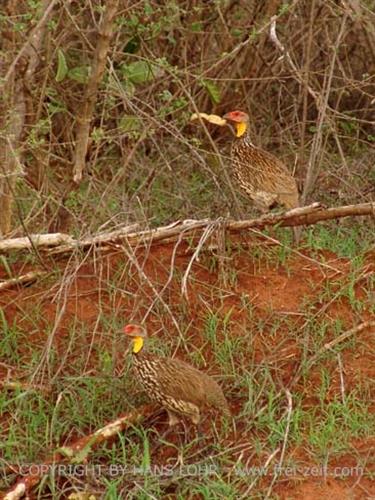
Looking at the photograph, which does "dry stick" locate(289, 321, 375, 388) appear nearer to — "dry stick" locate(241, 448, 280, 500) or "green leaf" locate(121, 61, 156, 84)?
"dry stick" locate(241, 448, 280, 500)

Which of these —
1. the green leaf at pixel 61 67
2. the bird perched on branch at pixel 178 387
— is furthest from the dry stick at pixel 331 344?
the green leaf at pixel 61 67

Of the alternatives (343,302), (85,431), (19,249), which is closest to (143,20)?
(19,249)

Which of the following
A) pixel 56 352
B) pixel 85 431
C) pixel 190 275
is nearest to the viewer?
pixel 85 431

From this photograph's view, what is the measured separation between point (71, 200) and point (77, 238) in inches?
17.8

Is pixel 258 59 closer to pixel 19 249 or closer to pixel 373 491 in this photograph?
pixel 19 249

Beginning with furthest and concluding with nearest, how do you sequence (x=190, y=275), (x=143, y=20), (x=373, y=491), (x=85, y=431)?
(x=143, y=20) < (x=190, y=275) < (x=85, y=431) < (x=373, y=491)

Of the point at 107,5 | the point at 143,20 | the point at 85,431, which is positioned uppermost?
the point at 107,5

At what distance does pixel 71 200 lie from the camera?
22.2 feet

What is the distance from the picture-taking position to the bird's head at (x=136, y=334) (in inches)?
221

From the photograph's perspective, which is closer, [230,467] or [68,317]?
[230,467]

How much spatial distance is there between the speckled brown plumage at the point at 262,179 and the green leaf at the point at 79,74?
997mm

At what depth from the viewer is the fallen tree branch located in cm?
629

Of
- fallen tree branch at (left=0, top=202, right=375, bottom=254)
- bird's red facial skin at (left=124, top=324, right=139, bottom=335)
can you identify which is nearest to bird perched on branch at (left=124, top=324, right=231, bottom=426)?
bird's red facial skin at (left=124, top=324, right=139, bottom=335)

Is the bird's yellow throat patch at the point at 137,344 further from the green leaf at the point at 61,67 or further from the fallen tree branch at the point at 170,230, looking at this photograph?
the green leaf at the point at 61,67
